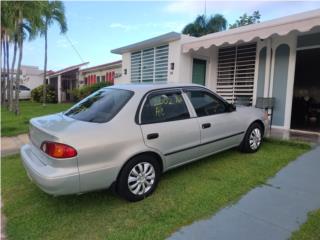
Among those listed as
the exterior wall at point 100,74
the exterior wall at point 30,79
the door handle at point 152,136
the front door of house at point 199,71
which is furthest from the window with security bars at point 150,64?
the exterior wall at point 30,79

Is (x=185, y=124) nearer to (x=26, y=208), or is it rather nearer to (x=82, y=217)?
(x=82, y=217)

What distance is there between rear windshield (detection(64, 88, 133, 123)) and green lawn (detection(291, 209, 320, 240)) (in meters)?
2.59

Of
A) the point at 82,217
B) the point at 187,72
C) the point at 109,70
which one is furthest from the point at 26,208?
the point at 109,70

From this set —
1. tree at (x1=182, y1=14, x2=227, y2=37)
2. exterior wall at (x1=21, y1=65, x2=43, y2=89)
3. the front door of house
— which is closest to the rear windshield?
the front door of house

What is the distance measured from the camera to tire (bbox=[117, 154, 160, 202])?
3.37 meters

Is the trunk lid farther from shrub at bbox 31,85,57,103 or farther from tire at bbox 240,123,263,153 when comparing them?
shrub at bbox 31,85,57,103

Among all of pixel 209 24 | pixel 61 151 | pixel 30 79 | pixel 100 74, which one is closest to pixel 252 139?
pixel 61 151

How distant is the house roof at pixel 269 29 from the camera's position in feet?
18.8

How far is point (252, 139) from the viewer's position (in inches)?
209

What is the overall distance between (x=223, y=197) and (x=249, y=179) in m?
0.80

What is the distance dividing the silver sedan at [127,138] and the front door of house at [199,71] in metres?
4.87

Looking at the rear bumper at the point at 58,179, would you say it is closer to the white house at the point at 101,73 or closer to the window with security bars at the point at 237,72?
the window with security bars at the point at 237,72

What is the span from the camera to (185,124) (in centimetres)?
407

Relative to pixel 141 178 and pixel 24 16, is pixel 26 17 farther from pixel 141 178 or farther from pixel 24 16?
pixel 141 178
